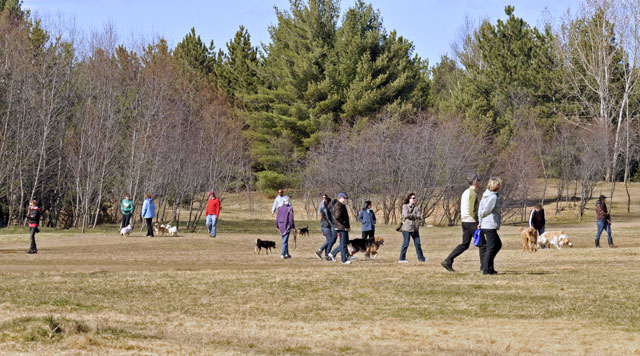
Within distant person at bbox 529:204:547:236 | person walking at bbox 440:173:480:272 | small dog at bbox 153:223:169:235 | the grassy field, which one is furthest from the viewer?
small dog at bbox 153:223:169:235

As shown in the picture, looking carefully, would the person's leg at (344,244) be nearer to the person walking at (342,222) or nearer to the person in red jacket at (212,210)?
the person walking at (342,222)

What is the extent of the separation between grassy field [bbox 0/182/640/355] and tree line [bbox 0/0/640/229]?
24157 millimetres

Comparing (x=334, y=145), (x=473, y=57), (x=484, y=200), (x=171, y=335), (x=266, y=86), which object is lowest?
(x=171, y=335)

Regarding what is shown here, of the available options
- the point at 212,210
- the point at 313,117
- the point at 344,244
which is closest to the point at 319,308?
the point at 344,244

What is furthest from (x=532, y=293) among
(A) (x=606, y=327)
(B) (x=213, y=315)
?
(B) (x=213, y=315)

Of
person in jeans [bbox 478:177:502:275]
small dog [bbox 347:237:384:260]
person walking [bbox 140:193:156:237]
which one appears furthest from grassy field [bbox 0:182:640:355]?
person walking [bbox 140:193:156:237]

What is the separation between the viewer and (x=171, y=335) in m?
9.77

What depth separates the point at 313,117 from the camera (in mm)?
63188

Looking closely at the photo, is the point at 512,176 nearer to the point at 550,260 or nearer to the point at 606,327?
the point at 550,260

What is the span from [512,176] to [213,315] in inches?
1703

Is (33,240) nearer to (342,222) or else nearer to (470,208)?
(342,222)

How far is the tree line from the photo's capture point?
43.3 meters

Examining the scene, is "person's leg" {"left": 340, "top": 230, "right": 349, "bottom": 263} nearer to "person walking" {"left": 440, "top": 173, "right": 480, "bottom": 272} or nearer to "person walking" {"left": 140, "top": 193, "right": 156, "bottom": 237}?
"person walking" {"left": 440, "top": 173, "right": 480, "bottom": 272}

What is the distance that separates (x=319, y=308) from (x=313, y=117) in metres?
51.7
